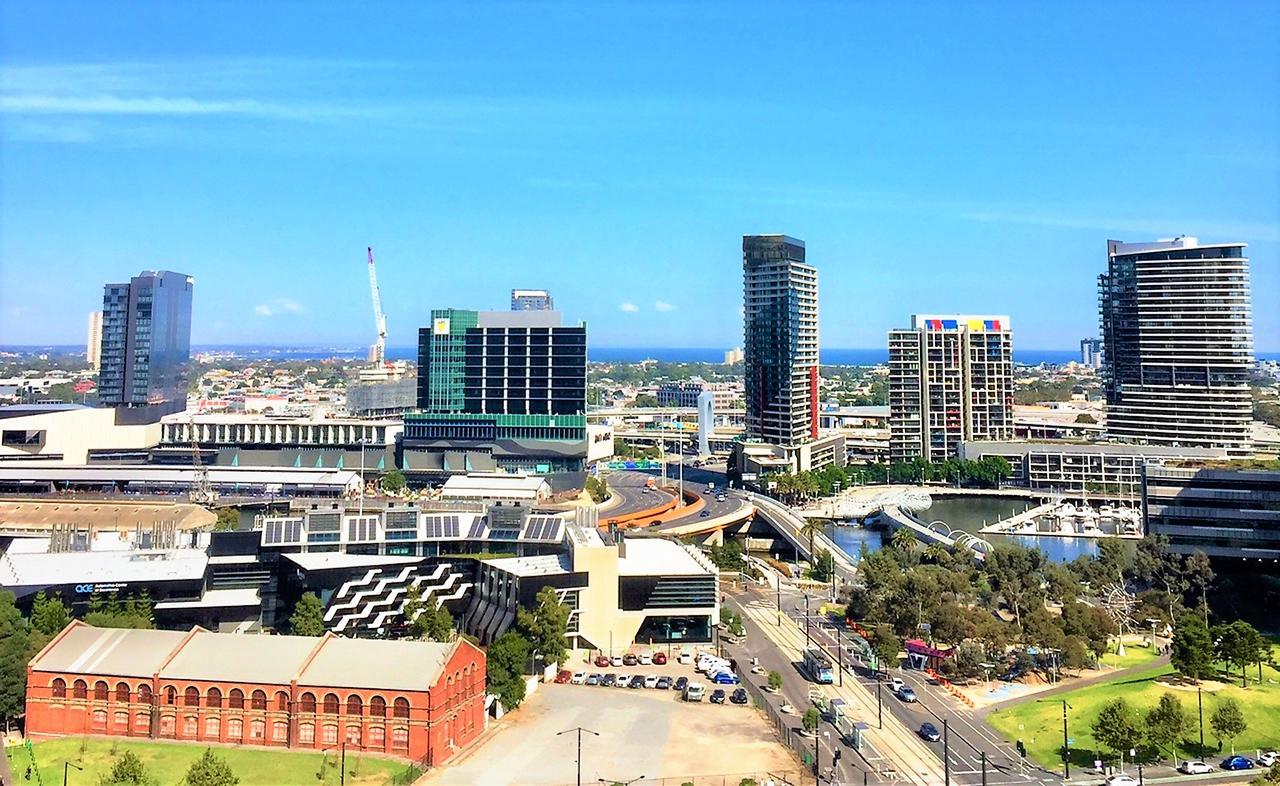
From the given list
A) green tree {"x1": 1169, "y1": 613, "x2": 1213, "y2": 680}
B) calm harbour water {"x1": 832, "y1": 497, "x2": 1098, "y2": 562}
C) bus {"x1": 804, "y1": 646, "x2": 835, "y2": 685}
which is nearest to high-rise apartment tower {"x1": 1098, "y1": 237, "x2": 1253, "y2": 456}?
calm harbour water {"x1": 832, "y1": 497, "x2": 1098, "y2": 562}

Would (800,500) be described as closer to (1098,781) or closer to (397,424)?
(397,424)

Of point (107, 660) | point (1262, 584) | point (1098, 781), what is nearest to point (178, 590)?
point (107, 660)

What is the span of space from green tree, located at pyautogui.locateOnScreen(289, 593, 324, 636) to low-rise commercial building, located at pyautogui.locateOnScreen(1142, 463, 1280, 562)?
2534 inches

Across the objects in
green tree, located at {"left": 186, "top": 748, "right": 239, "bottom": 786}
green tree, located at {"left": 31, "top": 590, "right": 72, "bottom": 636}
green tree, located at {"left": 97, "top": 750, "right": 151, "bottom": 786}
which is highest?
green tree, located at {"left": 31, "top": 590, "right": 72, "bottom": 636}

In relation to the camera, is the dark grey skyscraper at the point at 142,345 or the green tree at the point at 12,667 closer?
the green tree at the point at 12,667

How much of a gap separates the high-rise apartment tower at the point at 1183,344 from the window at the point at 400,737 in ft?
387

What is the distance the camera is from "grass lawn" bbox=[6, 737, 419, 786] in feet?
122

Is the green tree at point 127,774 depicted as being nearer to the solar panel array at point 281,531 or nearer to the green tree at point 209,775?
the green tree at point 209,775

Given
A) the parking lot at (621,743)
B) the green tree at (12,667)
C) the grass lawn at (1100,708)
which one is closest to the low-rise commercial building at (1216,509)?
the grass lawn at (1100,708)

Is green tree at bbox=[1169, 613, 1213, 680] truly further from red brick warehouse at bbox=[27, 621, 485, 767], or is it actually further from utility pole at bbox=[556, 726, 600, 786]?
red brick warehouse at bbox=[27, 621, 485, 767]

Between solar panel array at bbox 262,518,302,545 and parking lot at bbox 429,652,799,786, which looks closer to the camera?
parking lot at bbox 429,652,799,786

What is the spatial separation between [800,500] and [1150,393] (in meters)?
52.9

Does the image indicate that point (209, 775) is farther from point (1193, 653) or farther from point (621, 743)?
point (1193, 653)

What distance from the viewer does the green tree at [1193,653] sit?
48.5 metres
